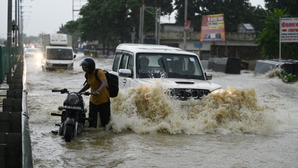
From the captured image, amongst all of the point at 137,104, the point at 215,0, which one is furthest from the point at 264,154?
the point at 215,0

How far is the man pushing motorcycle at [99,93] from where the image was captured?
323 inches

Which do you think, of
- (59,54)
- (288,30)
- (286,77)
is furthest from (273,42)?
(59,54)

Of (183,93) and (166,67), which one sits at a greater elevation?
(166,67)

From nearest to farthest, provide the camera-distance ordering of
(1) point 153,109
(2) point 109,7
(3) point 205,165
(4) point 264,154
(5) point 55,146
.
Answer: (3) point 205,165, (4) point 264,154, (5) point 55,146, (1) point 153,109, (2) point 109,7

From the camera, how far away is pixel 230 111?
30.8 ft

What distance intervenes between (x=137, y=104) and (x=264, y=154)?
3.09 metres

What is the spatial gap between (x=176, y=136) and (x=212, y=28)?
3798 cm

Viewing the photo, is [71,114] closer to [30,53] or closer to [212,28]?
[212,28]

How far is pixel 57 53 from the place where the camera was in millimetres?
33312

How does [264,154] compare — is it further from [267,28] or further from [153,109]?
[267,28]

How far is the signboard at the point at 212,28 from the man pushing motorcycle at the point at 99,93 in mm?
36561

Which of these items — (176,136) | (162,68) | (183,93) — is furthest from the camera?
(162,68)

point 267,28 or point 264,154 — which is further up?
point 267,28

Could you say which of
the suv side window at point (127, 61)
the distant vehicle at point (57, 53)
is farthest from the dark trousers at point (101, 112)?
the distant vehicle at point (57, 53)
